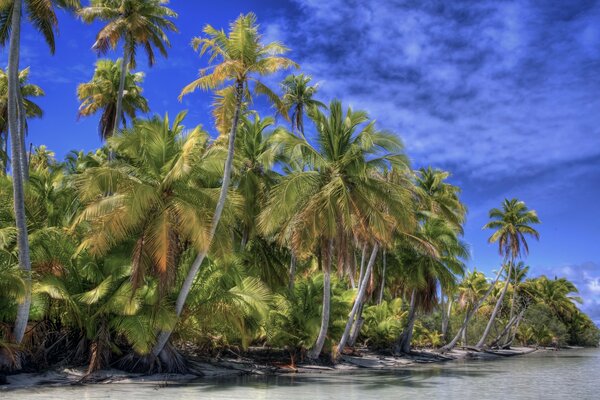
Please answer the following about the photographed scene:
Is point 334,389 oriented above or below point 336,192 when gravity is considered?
below

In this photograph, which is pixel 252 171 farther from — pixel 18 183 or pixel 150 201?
pixel 18 183

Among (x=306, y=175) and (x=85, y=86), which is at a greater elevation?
(x=85, y=86)

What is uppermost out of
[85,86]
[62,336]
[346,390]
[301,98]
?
[301,98]

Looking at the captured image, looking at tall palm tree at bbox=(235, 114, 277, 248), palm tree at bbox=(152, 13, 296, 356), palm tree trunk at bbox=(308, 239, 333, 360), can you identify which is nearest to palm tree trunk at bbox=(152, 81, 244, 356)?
palm tree at bbox=(152, 13, 296, 356)

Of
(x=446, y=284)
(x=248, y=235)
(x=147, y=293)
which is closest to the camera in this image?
(x=147, y=293)

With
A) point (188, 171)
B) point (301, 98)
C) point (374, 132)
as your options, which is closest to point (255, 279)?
point (188, 171)

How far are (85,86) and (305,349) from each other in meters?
17.8

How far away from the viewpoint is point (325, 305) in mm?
22406

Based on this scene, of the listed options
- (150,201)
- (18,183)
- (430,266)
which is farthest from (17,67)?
(430,266)

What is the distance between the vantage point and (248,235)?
26.7m

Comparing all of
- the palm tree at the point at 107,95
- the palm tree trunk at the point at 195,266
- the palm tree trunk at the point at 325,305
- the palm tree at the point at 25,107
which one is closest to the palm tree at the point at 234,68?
the palm tree trunk at the point at 195,266

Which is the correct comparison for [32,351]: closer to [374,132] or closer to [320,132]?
[320,132]

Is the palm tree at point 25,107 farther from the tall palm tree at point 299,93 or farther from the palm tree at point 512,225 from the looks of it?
the palm tree at point 512,225

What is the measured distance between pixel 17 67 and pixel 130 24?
7318 mm
